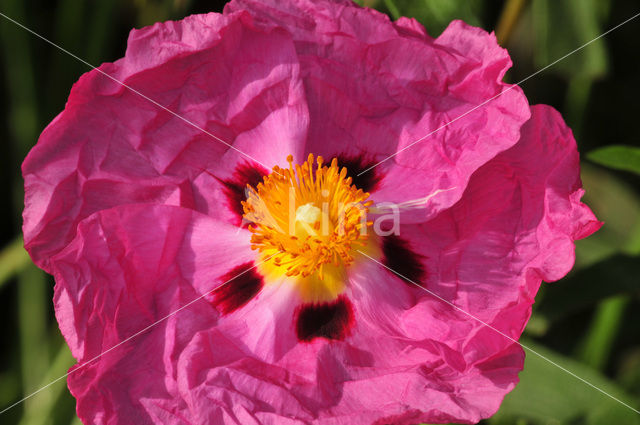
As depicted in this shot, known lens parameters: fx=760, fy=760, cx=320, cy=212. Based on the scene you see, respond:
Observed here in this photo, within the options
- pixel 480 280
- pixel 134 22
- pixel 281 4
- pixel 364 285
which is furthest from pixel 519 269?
pixel 134 22

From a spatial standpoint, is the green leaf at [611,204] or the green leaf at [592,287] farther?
the green leaf at [611,204]

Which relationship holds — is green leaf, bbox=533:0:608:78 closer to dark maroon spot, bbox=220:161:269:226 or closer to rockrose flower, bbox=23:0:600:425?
rockrose flower, bbox=23:0:600:425

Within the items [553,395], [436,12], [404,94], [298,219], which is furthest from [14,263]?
[553,395]

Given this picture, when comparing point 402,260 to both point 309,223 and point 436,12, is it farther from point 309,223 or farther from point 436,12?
point 436,12

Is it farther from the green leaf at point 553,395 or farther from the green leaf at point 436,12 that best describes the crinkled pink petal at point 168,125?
the green leaf at point 553,395

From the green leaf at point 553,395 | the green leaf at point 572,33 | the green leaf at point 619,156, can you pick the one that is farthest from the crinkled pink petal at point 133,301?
the green leaf at point 572,33

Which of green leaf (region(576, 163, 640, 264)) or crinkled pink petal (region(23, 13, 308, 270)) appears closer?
crinkled pink petal (region(23, 13, 308, 270))

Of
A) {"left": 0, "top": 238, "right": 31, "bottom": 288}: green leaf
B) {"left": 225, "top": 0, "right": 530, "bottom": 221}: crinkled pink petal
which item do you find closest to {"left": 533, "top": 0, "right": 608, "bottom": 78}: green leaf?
{"left": 225, "top": 0, "right": 530, "bottom": 221}: crinkled pink petal
